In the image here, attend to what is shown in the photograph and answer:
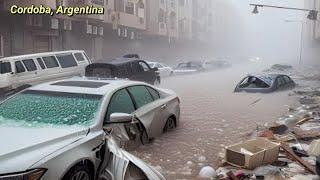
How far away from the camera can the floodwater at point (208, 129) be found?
783cm

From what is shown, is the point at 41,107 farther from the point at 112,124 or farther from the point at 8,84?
the point at 8,84

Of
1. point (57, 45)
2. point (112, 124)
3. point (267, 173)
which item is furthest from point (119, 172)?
point (57, 45)

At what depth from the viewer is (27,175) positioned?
423 centimetres

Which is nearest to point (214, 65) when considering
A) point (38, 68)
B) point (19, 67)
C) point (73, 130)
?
point (38, 68)

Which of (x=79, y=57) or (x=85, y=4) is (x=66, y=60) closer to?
(x=79, y=57)

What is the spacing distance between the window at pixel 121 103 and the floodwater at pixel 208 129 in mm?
674

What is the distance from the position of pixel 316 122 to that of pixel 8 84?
362 inches

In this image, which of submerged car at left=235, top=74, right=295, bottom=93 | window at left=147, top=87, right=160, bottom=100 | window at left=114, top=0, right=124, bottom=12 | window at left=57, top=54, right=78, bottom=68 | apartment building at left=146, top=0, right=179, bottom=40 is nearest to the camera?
window at left=147, top=87, right=160, bottom=100

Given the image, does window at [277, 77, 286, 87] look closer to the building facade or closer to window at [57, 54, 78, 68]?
window at [57, 54, 78, 68]

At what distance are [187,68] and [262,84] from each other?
17627 mm

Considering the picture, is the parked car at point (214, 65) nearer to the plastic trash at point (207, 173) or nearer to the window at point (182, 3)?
the window at point (182, 3)

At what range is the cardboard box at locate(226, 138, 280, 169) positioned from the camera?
7.02m

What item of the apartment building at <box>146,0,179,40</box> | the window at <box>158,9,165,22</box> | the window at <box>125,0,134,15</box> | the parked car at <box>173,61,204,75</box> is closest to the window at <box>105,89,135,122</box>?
the parked car at <box>173,61,204,75</box>

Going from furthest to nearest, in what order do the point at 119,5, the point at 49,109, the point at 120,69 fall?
the point at 119,5
the point at 120,69
the point at 49,109
